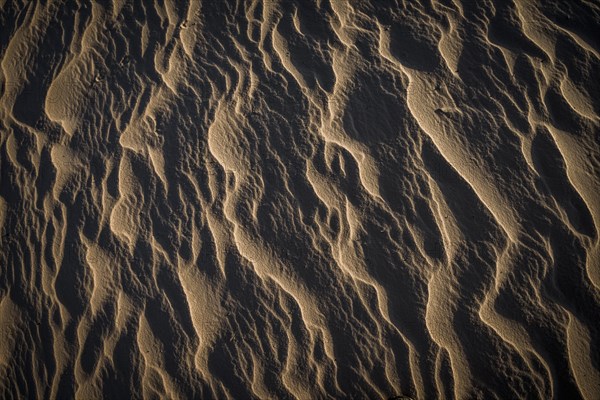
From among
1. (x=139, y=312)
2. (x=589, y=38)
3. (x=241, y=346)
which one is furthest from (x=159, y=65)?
(x=589, y=38)

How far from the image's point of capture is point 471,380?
2.00 meters

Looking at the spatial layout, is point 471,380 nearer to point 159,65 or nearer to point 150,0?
point 159,65

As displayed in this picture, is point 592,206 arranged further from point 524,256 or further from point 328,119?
point 328,119

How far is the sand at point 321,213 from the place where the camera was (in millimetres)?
2068

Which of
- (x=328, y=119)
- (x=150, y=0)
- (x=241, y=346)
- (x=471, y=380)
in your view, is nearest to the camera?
(x=471, y=380)

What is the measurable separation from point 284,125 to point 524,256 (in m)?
1.80

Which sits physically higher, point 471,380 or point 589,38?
point 589,38

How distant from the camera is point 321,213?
2.33 meters

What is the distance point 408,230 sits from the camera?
2229 millimetres

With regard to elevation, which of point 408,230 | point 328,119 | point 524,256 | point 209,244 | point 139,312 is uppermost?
point 328,119

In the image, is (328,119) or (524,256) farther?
(328,119)

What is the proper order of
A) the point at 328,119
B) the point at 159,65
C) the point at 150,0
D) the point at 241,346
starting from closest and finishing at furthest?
the point at 241,346 < the point at 328,119 < the point at 159,65 < the point at 150,0

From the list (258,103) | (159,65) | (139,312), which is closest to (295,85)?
(258,103)

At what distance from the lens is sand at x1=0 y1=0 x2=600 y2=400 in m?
2.07
